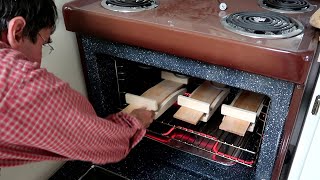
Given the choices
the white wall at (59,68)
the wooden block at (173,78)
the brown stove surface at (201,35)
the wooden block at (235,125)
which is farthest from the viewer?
the wooden block at (173,78)

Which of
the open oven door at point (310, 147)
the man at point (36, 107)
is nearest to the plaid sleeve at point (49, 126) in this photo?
the man at point (36, 107)

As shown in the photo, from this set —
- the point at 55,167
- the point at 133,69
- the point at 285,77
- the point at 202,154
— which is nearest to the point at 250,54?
the point at 285,77

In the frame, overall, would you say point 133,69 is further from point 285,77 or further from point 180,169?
point 285,77

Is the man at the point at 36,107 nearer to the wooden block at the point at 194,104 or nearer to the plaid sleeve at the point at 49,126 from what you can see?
the plaid sleeve at the point at 49,126

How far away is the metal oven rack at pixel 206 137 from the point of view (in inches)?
39.8

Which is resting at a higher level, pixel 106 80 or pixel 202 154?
pixel 106 80

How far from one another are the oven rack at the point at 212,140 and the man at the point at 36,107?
0.33 metres

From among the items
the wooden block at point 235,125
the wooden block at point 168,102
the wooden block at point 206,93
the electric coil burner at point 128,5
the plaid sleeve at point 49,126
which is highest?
the electric coil burner at point 128,5

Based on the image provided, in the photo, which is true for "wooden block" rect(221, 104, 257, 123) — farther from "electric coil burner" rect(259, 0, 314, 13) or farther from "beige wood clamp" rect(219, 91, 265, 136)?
"electric coil burner" rect(259, 0, 314, 13)

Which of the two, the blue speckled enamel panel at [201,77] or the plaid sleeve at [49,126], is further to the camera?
the blue speckled enamel panel at [201,77]

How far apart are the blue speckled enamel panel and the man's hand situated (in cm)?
17

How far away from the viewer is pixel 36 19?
26.5 inches

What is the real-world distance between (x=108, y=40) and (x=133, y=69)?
30 centimetres

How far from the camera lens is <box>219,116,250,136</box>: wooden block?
886 mm
